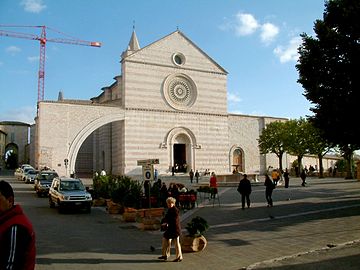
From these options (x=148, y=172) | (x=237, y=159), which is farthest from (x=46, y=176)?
(x=237, y=159)

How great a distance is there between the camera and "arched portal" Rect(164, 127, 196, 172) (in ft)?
150

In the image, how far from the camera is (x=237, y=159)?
2030 inches

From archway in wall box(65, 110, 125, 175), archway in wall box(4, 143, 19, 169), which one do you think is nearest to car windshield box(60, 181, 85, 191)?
archway in wall box(65, 110, 125, 175)

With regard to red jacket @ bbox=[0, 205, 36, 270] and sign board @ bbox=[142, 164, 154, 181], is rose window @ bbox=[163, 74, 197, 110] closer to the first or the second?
sign board @ bbox=[142, 164, 154, 181]

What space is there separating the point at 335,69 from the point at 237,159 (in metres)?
36.9

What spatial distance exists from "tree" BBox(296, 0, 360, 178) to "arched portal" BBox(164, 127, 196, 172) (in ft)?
99.5

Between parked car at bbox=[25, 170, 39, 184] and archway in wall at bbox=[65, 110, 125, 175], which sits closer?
parked car at bbox=[25, 170, 39, 184]

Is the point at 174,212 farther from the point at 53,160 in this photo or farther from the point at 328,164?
the point at 328,164

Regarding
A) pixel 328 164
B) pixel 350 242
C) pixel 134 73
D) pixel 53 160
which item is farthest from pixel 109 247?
pixel 328 164

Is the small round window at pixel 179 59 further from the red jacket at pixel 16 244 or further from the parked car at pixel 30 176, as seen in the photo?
the red jacket at pixel 16 244

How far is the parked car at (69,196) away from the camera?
17.7 meters

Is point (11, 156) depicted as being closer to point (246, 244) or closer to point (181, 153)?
point (181, 153)

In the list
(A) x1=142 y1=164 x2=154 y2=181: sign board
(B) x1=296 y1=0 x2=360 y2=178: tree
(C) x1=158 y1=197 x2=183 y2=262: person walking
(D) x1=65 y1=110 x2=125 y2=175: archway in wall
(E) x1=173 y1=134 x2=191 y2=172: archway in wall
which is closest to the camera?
(C) x1=158 y1=197 x2=183 y2=262: person walking

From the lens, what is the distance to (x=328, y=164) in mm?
65625
